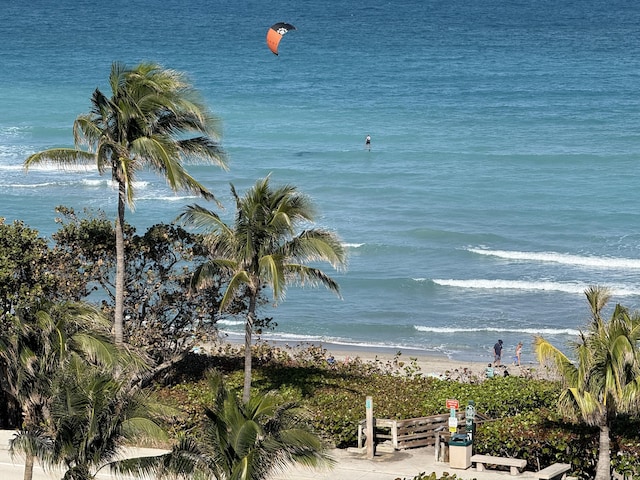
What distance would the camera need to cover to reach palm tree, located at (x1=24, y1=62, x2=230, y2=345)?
1991cm

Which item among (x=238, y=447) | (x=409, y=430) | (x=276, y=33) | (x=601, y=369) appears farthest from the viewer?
(x=276, y=33)

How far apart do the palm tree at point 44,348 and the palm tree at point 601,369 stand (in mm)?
6680

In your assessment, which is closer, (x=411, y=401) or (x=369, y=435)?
(x=369, y=435)

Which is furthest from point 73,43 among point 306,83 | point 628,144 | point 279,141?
point 628,144

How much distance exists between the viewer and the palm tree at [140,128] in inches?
784

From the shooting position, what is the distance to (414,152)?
6481 cm

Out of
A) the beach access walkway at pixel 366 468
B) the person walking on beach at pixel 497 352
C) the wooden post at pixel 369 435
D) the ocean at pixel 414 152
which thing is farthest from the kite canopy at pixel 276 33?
the beach access walkway at pixel 366 468

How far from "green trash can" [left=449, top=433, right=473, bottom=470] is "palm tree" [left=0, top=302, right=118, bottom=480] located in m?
6.42

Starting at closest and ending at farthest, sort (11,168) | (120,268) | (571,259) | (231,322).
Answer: (120,268) → (231,322) → (571,259) → (11,168)

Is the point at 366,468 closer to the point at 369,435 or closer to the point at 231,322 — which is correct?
the point at 369,435

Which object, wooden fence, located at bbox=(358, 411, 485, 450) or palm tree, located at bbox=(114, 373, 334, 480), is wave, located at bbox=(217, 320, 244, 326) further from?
palm tree, located at bbox=(114, 373, 334, 480)

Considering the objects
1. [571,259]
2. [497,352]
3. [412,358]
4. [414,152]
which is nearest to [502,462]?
[412,358]

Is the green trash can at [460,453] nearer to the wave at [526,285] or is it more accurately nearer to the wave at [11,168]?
the wave at [526,285]

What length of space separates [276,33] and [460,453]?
23214 mm
